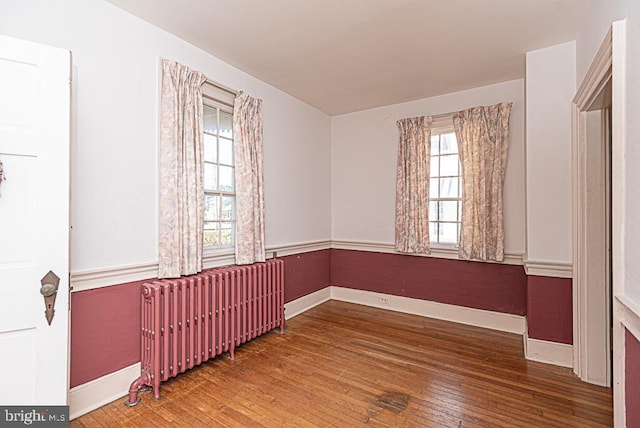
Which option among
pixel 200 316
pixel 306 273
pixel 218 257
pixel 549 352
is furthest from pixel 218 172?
pixel 549 352

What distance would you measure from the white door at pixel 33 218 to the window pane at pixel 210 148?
4.39 feet

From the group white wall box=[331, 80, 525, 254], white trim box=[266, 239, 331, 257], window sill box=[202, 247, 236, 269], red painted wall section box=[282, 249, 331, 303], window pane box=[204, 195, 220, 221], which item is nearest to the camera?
window sill box=[202, 247, 236, 269]

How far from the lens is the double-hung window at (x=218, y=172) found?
3.00m

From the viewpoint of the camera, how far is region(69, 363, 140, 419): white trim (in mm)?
2018

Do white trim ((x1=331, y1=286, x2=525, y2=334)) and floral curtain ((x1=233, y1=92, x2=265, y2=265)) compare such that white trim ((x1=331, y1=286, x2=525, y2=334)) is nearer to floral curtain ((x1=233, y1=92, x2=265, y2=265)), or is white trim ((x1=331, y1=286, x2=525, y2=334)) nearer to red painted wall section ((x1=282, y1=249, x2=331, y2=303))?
red painted wall section ((x1=282, y1=249, x2=331, y2=303))

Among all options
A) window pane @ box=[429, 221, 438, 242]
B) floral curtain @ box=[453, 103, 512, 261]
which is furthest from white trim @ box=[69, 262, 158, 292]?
floral curtain @ box=[453, 103, 512, 261]

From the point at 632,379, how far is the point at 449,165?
289 centimetres

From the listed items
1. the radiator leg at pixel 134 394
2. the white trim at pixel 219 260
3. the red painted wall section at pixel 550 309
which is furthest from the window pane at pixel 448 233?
the radiator leg at pixel 134 394

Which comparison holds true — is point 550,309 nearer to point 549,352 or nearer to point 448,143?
point 549,352

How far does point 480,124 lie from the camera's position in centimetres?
357

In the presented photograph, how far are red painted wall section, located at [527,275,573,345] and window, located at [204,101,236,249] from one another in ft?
9.84

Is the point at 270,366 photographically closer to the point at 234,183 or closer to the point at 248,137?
the point at 234,183

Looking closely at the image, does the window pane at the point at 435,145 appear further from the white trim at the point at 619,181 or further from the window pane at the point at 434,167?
the white trim at the point at 619,181

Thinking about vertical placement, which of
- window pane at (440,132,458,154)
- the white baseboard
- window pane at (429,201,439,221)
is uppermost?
window pane at (440,132,458,154)
